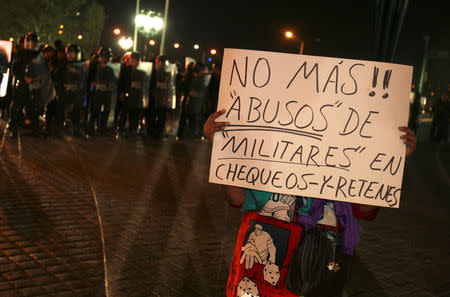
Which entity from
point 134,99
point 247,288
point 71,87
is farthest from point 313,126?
point 134,99

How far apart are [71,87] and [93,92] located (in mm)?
581

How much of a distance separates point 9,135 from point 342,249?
1085 cm

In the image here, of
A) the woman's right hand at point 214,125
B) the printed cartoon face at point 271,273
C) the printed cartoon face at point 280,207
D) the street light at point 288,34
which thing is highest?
the street light at point 288,34

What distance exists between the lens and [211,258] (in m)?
5.75

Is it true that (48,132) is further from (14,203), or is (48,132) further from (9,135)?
(14,203)

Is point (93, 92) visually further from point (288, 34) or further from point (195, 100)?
point (288, 34)

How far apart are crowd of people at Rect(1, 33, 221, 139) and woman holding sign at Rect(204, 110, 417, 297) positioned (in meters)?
9.92

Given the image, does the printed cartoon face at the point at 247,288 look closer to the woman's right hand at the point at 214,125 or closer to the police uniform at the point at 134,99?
the woman's right hand at the point at 214,125

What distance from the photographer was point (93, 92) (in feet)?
44.7

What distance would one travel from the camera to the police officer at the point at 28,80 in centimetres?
1201

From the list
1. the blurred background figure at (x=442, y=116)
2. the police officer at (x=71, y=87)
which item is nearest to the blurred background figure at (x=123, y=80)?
the police officer at (x=71, y=87)

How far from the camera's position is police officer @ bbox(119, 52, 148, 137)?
1445 centimetres

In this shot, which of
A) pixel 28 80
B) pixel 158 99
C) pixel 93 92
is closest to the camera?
pixel 28 80

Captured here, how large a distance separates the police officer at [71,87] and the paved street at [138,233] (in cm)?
231
